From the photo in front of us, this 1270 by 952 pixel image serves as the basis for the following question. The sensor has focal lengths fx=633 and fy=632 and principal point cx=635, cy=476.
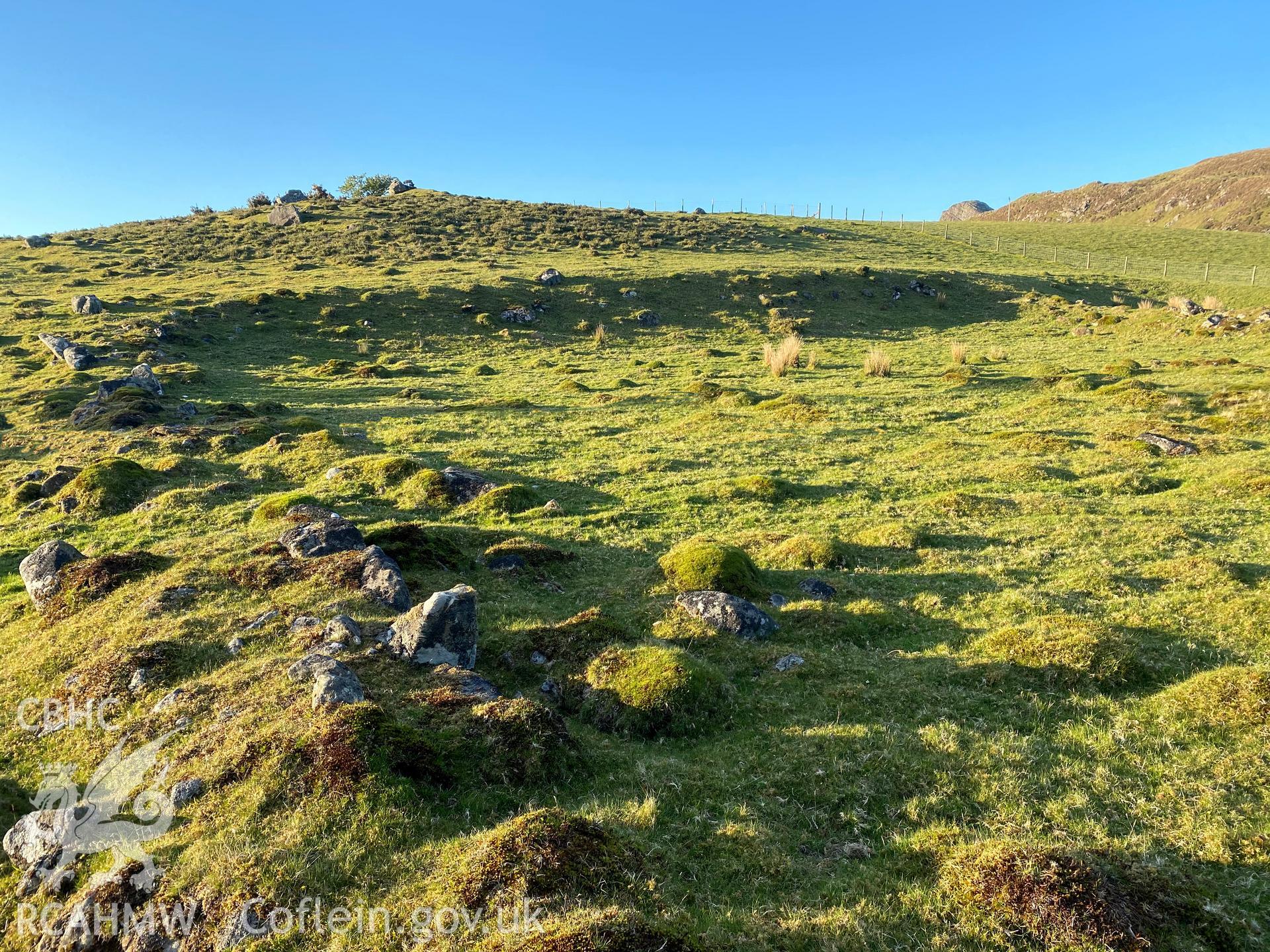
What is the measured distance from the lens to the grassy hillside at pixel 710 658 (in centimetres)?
682

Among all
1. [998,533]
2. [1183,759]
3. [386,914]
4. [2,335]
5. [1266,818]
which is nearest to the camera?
[386,914]

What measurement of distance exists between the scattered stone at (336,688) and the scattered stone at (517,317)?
2230 inches

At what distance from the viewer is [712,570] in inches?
604

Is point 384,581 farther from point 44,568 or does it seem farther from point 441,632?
point 44,568

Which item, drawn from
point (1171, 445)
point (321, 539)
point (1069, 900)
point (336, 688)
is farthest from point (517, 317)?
point (1069, 900)

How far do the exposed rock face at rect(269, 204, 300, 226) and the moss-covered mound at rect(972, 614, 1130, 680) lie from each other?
128 meters

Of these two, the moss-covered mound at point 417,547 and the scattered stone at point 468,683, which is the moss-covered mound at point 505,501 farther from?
the scattered stone at point 468,683

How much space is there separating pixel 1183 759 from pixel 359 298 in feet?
234

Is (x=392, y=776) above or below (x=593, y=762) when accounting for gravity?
above

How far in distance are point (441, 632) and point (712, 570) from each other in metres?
6.50

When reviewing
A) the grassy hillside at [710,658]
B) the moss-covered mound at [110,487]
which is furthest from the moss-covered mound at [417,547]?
the moss-covered mound at [110,487]

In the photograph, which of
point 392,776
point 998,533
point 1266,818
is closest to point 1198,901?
point 1266,818

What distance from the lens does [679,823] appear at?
812 centimetres

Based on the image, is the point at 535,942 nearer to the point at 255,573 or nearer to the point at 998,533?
the point at 255,573
